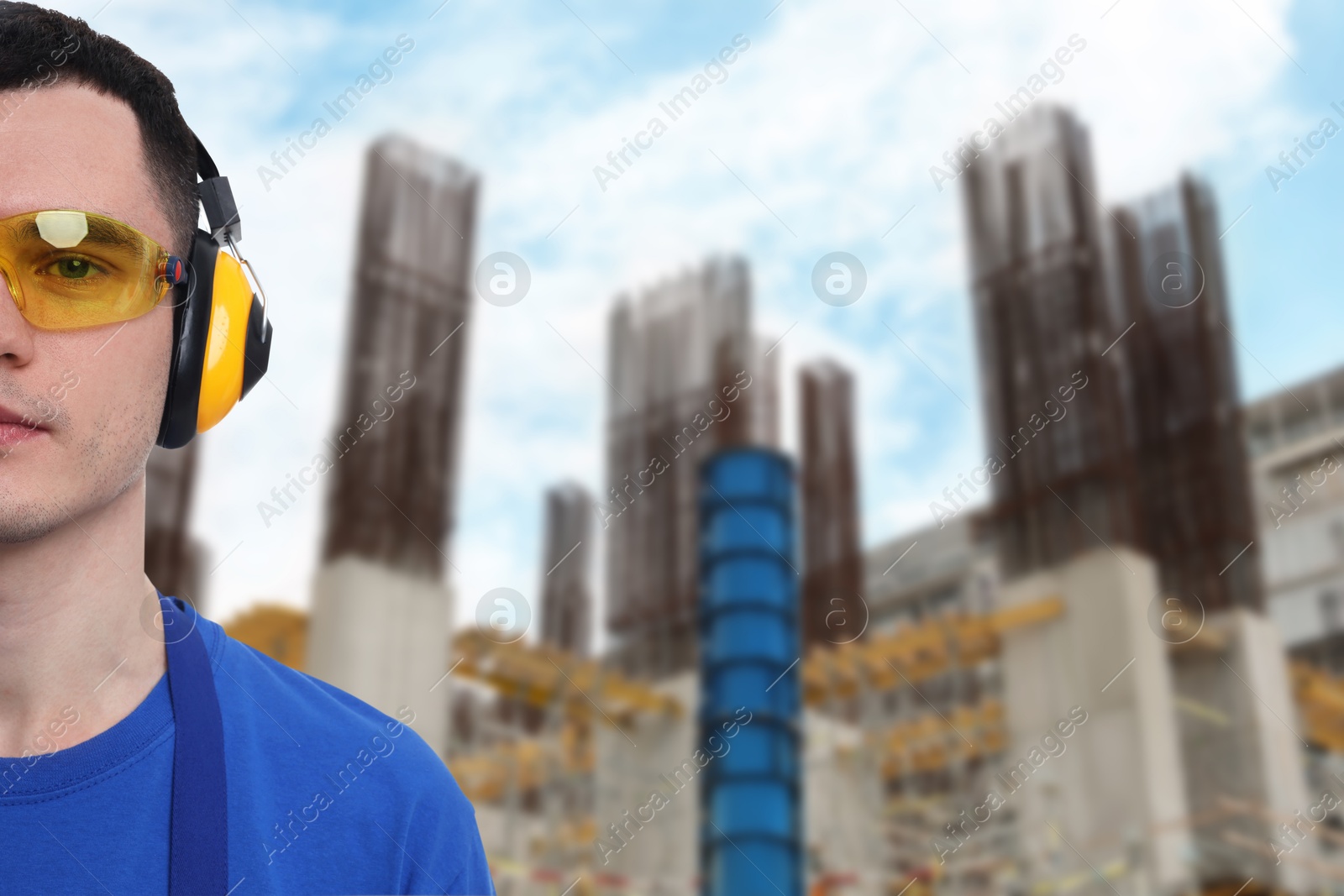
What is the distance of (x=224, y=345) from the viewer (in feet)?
4.04

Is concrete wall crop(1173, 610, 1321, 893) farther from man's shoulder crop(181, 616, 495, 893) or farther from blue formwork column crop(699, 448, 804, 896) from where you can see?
man's shoulder crop(181, 616, 495, 893)

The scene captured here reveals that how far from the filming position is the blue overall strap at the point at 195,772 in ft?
3.19

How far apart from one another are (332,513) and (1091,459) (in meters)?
8.07

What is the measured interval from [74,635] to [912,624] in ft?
43.2

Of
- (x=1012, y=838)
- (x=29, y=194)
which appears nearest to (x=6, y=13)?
(x=29, y=194)

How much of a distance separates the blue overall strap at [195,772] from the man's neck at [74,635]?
3cm

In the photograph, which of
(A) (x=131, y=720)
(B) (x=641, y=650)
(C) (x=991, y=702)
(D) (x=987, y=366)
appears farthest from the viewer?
(B) (x=641, y=650)

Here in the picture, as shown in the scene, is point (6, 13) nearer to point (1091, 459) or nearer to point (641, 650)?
point (1091, 459)

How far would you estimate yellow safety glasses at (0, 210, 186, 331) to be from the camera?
1.06m

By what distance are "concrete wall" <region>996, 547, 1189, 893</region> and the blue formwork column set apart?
2970mm

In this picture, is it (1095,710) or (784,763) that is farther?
(1095,710)

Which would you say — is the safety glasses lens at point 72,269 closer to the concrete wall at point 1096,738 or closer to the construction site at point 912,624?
the construction site at point 912,624

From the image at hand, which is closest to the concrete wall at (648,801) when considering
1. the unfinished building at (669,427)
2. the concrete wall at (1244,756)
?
the unfinished building at (669,427)

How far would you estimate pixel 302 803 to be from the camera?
108cm
